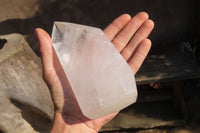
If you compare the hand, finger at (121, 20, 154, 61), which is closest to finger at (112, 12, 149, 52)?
finger at (121, 20, 154, 61)

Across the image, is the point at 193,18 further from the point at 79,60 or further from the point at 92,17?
the point at 79,60

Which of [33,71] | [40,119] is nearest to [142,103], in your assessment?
[40,119]

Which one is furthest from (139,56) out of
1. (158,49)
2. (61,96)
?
(158,49)

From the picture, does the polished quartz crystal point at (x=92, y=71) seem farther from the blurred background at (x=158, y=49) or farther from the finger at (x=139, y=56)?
the blurred background at (x=158, y=49)

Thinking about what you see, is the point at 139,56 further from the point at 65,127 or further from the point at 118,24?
the point at 65,127

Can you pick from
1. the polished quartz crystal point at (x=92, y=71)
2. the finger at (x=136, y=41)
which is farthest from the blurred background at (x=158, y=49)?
the polished quartz crystal point at (x=92, y=71)

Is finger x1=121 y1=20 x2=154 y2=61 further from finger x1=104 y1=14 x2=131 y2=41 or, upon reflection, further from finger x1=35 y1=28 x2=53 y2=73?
finger x1=35 y1=28 x2=53 y2=73
